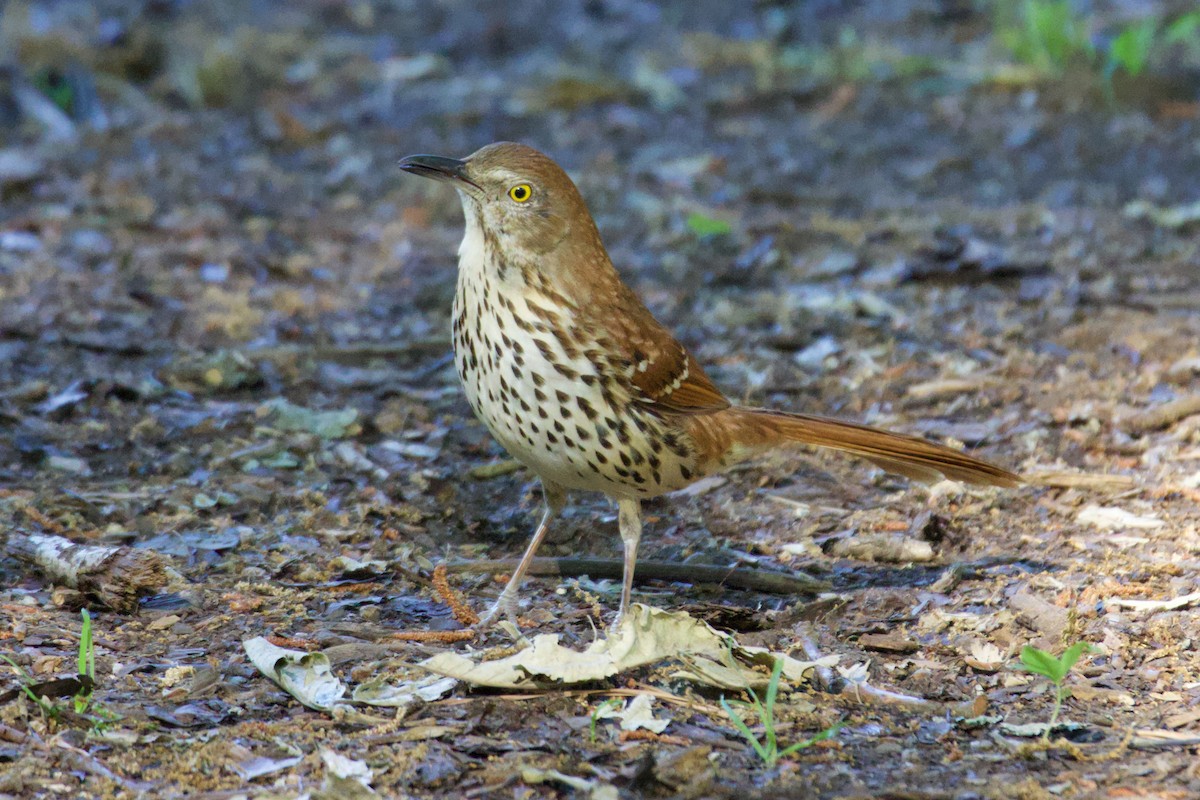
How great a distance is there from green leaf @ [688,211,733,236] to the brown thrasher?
2.84 metres

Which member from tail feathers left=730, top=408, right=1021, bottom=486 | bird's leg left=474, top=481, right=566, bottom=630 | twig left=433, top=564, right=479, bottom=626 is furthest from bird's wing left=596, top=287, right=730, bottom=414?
twig left=433, top=564, right=479, bottom=626

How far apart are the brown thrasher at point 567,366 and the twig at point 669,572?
0.14m

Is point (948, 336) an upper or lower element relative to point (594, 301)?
lower

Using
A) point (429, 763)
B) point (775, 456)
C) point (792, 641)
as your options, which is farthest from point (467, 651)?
point (775, 456)

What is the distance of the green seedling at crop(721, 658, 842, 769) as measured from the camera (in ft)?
9.08

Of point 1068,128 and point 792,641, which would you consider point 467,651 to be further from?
point 1068,128

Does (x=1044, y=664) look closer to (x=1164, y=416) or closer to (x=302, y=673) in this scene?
(x=302, y=673)

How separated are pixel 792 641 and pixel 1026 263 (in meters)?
3.24

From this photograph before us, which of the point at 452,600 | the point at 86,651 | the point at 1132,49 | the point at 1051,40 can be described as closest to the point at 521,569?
the point at 452,600

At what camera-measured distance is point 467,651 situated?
3336 mm

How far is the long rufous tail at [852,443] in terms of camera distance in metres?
3.93

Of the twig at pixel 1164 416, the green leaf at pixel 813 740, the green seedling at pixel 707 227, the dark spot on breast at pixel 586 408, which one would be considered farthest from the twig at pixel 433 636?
the green seedling at pixel 707 227

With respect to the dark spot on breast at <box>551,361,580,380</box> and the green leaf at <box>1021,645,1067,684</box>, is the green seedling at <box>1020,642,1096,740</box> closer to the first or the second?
the green leaf at <box>1021,645,1067,684</box>

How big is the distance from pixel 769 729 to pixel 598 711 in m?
0.38
